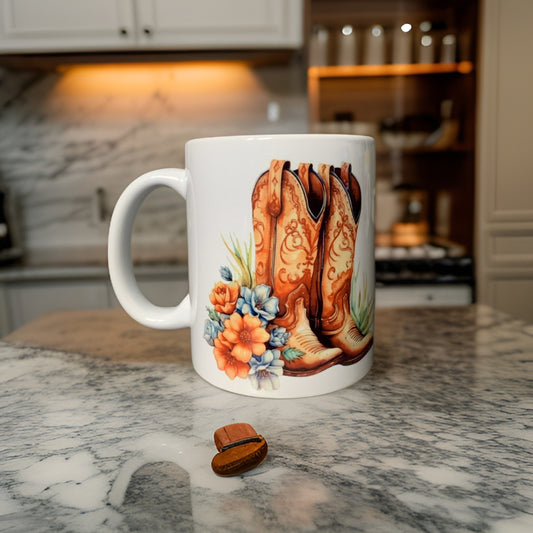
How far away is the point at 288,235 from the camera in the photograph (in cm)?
36

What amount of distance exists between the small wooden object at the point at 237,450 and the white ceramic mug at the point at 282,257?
0.24ft

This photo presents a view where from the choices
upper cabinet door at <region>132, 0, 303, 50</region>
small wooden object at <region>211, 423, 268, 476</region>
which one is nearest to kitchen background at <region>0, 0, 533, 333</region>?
upper cabinet door at <region>132, 0, 303, 50</region>

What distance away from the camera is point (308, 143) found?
1.18 feet

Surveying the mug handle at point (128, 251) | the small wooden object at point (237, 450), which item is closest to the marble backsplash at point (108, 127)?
the mug handle at point (128, 251)

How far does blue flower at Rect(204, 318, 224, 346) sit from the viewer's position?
393 mm

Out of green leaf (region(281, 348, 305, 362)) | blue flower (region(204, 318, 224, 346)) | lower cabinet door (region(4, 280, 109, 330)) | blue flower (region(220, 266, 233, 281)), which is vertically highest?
blue flower (region(220, 266, 233, 281))

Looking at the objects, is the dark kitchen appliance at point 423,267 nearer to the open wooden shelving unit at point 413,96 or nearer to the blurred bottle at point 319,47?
the open wooden shelving unit at point 413,96

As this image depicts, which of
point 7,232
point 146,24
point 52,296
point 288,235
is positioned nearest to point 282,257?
point 288,235

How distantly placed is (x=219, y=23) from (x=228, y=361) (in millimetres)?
1496

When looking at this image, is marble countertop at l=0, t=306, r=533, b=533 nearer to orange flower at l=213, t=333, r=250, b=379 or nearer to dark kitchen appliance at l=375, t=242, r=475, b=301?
orange flower at l=213, t=333, r=250, b=379

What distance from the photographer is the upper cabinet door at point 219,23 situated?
1.61 meters

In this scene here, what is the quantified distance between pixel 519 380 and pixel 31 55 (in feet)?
6.00

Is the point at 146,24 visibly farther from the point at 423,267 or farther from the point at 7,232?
the point at 423,267

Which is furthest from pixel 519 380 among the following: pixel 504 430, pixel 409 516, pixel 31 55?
pixel 31 55
